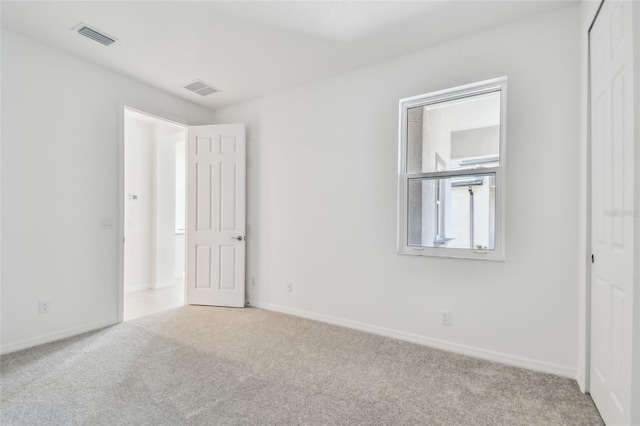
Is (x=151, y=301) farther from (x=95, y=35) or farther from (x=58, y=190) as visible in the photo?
(x=95, y=35)

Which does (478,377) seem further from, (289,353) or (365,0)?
(365,0)

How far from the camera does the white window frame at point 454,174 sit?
2.50 metres

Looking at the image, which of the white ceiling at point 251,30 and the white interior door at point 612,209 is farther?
the white ceiling at point 251,30

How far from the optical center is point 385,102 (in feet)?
10.1

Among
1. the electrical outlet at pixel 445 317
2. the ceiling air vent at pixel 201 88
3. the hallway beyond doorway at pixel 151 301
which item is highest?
the ceiling air vent at pixel 201 88

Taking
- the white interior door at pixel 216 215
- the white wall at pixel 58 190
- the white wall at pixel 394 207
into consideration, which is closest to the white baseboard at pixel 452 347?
the white wall at pixel 394 207

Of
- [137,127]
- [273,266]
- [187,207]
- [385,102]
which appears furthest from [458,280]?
[137,127]

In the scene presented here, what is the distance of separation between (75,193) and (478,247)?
12.4 ft

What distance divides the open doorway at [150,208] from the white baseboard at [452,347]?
8.14ft

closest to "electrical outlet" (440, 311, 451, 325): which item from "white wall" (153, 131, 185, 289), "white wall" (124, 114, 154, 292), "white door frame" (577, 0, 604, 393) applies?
"white door frame" (577, 0, 604, 393)

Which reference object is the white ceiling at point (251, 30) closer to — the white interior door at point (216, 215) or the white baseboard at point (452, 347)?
the white interior door at point (216, 215)

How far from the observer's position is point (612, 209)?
1666 millimetres


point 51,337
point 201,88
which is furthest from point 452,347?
point 201,88

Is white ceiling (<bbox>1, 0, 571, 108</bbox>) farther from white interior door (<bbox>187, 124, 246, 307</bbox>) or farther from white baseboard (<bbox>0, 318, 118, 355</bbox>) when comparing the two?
white baseboard (<bbox>0, 318, 118, 355</bbox>)
